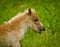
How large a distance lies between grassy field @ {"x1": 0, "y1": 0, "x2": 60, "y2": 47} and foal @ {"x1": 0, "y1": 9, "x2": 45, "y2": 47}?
21.4 inches

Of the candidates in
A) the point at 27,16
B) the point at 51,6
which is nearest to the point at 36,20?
the point at 27,16

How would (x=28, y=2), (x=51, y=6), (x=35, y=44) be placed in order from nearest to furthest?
1. (x=35, y=44)
2. (x=51, y=6)
3. (x=28, y=2)

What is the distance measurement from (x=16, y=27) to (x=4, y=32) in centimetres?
37

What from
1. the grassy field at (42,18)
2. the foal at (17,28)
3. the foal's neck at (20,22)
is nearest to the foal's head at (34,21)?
the foal at (17,28)

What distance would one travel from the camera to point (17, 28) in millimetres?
9891

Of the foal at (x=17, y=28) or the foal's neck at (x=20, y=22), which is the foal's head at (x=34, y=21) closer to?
the foal at (x=17, y=28)

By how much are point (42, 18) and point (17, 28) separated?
4.78 metres

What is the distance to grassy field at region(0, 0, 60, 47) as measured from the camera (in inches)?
456

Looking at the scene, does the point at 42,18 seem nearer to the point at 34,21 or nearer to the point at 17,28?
the point at 34,21

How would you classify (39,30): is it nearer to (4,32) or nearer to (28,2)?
(4,32)

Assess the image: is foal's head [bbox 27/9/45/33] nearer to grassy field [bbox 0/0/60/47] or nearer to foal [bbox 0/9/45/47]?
foal [bbox 0/9/45/47]

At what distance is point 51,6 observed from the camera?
1720 cm

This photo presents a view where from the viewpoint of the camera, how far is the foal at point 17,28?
9.73m

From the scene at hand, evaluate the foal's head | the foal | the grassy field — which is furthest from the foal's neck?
the grassy field
